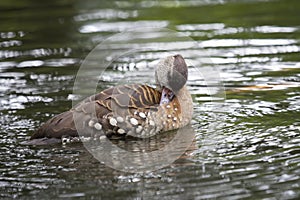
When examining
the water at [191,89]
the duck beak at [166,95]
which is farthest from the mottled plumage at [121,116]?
the water at [191,89]

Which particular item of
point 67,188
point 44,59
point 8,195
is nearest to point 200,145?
point 67,188

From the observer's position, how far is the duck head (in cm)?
903

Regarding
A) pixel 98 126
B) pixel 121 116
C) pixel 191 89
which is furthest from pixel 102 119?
pixel 191 89

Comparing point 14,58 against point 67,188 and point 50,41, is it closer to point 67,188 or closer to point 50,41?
point 50,41

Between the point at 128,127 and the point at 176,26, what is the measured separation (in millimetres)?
5782

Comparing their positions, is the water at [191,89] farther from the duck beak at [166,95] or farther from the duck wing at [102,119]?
the duck beak at [166,95]

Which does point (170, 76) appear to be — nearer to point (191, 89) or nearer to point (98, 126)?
point (98, 126)

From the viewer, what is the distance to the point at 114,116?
8.55m

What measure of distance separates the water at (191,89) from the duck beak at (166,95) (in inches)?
17.9

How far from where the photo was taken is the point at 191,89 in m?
10.8

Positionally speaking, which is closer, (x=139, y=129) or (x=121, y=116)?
(x=121, y=116)

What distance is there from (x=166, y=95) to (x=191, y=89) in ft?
5.70

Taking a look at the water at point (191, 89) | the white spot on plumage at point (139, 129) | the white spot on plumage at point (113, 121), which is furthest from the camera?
the white spot on plumage at point (139, 129)

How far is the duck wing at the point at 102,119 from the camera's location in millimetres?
8555
